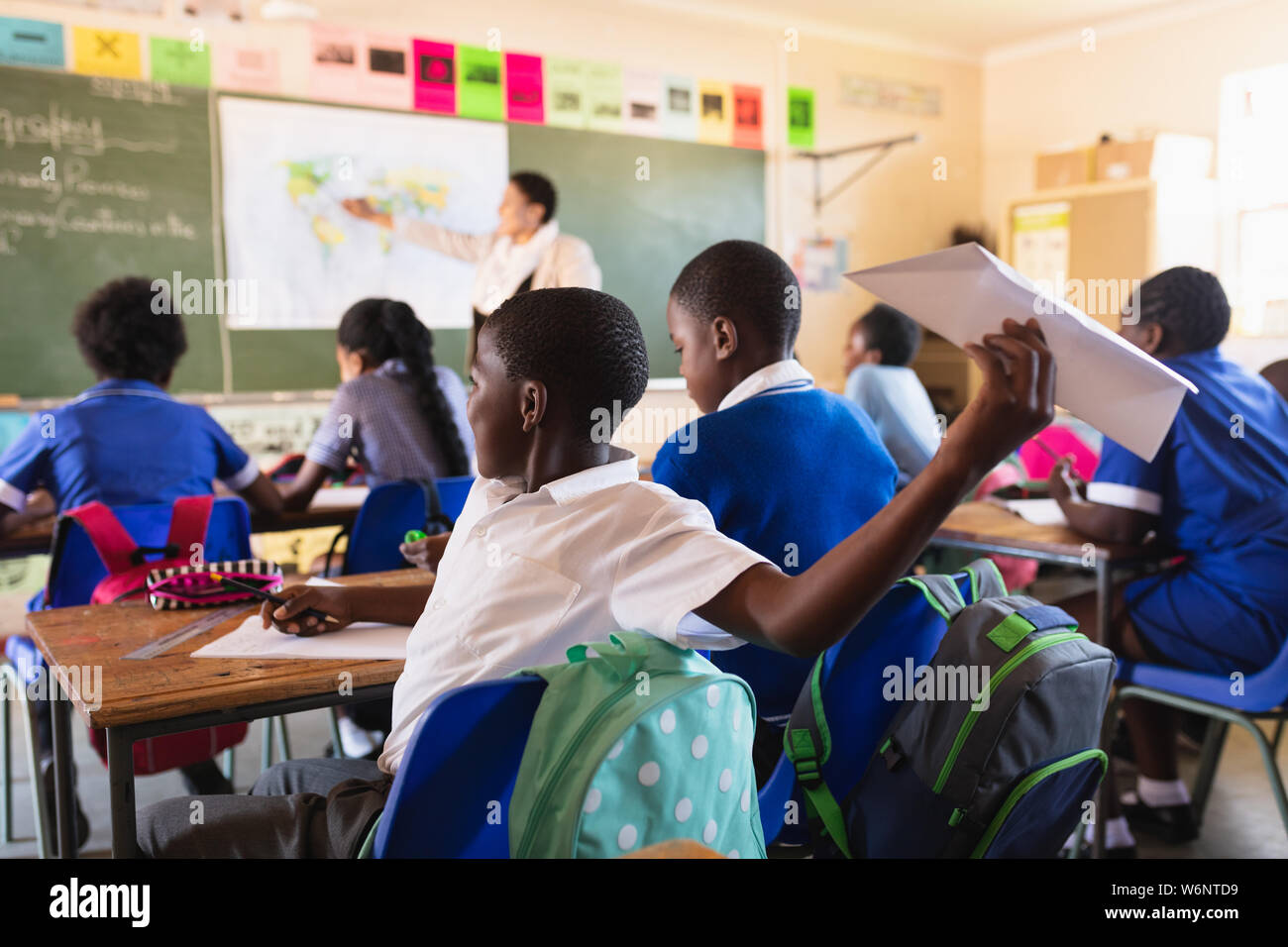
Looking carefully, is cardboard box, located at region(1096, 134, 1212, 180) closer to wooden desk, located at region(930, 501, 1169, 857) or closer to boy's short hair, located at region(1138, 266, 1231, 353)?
boy's short hair, located at region(1138, 266, 1231, 353)

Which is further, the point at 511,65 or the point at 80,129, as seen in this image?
the point at 511,65


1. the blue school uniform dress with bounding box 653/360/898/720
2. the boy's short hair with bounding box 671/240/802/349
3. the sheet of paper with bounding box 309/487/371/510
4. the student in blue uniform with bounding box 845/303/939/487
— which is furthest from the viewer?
the student in blue uniform with bounding box 845/303/939/487

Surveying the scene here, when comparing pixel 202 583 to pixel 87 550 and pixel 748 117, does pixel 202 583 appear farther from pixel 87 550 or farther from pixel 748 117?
pixel 748 117

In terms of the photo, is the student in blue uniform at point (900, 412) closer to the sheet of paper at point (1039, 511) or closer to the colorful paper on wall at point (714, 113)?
the sheet of paper at point (1039, 511)

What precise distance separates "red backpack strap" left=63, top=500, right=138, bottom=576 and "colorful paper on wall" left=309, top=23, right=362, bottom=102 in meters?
3.57

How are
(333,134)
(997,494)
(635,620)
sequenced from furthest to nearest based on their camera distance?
(333,134)
(997,494)
(635,620)

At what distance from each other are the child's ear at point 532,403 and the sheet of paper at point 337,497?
5.86 feet

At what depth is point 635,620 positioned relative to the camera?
0.99 meters

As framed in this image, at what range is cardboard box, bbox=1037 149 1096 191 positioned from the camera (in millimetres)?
6203

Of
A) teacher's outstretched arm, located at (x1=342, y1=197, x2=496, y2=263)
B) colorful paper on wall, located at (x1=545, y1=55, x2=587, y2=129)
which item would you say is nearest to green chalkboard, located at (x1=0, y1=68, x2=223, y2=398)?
teacher's outstretched arm, located at (x1=342, y1=197, x2=496, y2=263)

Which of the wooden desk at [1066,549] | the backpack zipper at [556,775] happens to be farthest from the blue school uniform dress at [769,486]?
the wooden desk at [1066,549]

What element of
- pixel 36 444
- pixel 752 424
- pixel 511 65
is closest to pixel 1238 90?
pixel 511 65
